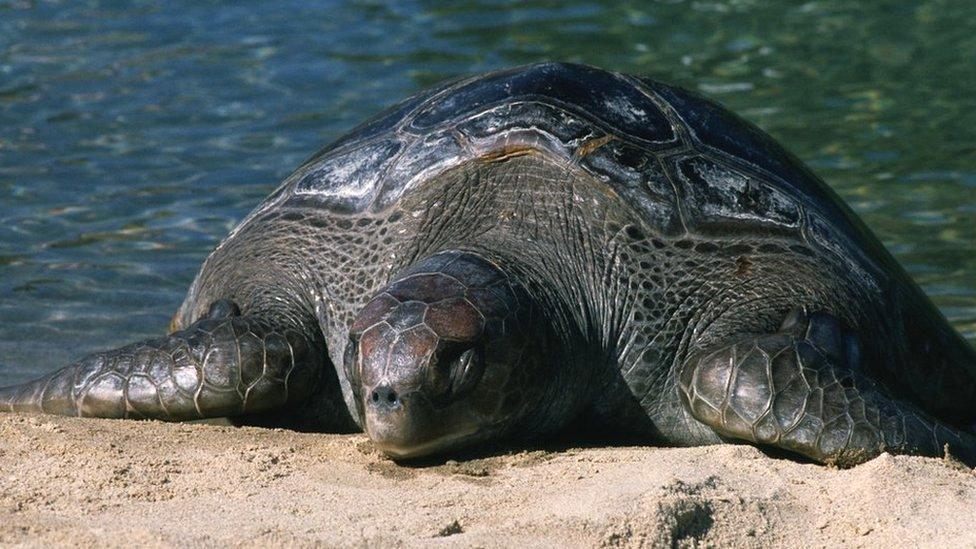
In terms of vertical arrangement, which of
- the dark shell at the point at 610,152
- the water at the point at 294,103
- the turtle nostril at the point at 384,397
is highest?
the dark shell at the point at 610,152

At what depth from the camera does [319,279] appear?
5.98m

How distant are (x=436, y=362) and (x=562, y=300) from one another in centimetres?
88

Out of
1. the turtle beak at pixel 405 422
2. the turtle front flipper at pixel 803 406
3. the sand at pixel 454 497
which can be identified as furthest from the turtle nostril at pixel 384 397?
the turtle front flipper at pixel 803 406

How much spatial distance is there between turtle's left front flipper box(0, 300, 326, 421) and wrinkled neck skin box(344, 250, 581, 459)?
43cm

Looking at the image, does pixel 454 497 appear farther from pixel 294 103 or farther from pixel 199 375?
pixel 294 103

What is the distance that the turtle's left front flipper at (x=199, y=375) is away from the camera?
5508mm

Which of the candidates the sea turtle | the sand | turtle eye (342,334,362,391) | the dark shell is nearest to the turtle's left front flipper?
the sea turtle

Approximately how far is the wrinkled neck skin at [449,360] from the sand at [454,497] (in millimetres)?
133

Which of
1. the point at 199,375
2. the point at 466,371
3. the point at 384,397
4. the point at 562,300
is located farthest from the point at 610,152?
the point at 199,375

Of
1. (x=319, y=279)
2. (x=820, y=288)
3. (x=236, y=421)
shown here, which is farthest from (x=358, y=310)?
(x=820, y=288)

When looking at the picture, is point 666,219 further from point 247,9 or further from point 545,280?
point 247,9

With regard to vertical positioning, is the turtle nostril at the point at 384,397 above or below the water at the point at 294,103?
above

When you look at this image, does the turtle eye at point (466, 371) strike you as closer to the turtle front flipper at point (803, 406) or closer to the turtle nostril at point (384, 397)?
the turtle nostril at point (384, 397)

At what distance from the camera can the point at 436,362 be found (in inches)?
191
